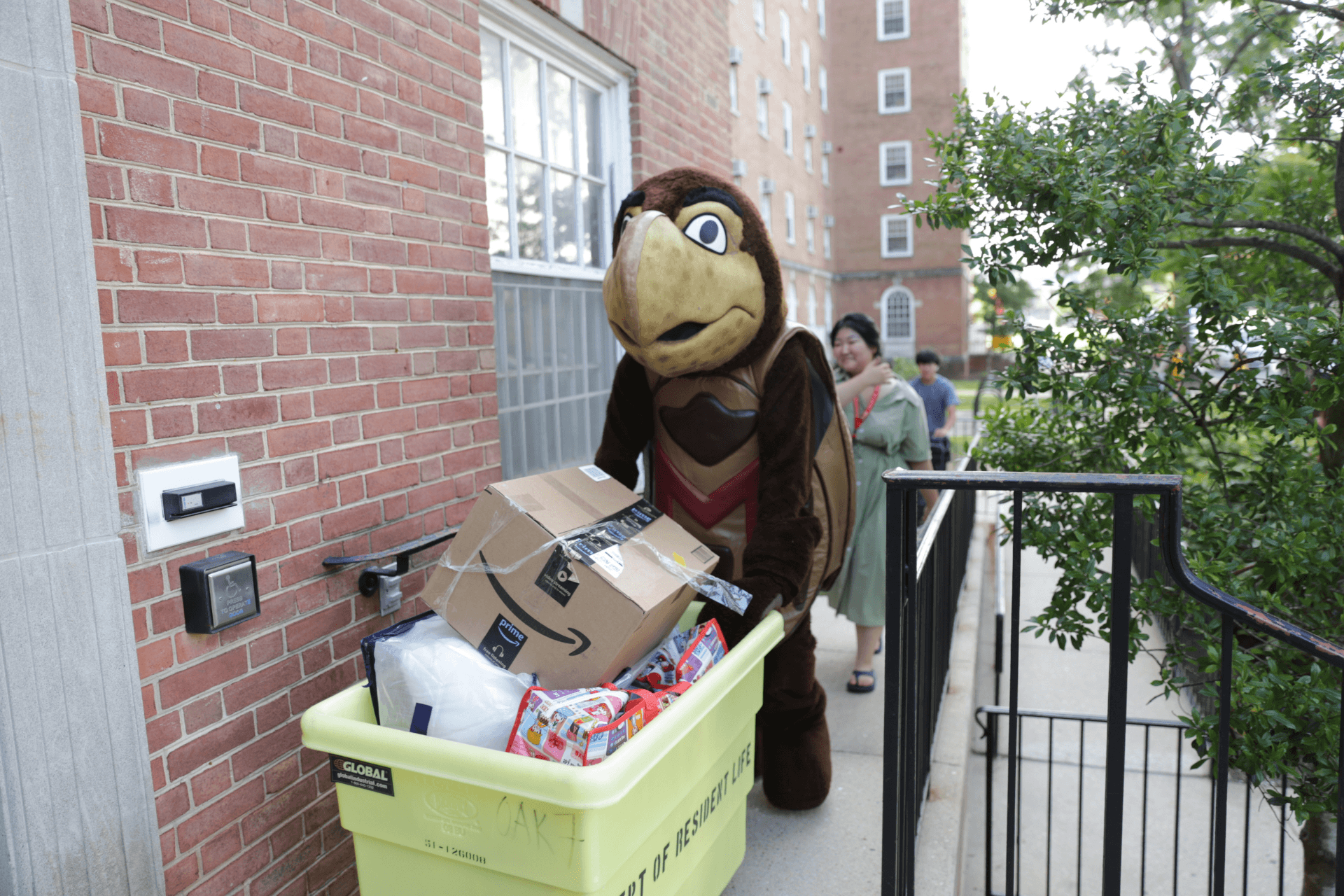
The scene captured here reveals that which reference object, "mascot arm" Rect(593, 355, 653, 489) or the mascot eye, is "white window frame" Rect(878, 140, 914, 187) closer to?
"mascot arm" Rect(593, 355, 653, 489)

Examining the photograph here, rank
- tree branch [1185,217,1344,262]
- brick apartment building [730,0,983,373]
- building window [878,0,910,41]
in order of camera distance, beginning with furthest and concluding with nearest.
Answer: building window [878,0,910,41]
brick apartment building [730,0,983,373]
tree branch [1185,217,1344,262]

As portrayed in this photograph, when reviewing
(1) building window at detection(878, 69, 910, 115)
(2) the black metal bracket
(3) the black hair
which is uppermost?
(1) building window at detection(878, 69, 910, 115)

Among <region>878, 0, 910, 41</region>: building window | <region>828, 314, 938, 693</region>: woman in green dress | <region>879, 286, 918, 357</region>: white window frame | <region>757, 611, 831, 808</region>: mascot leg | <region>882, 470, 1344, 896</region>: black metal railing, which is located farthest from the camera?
<region>879, 286, 918, 357</region>: white window frame

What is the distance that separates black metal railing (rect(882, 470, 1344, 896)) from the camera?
1605 millimetres

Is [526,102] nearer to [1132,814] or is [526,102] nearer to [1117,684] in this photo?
[1117,684]

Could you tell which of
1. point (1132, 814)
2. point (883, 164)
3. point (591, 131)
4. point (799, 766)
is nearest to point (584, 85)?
point (591, 131)

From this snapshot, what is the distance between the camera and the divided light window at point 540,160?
342cm

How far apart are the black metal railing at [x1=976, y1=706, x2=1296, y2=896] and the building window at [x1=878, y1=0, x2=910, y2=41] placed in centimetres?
3392

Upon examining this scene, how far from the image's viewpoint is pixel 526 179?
3652 mm

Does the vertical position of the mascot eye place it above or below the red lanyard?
above

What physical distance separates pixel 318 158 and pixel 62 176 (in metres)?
0.72

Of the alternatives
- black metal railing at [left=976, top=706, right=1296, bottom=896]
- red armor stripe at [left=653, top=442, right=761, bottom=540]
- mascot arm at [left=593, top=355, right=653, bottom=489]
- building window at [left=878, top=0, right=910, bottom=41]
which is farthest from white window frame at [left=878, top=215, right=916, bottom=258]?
red armor stripe at [left=653, top=442, right=761, bottom=540]

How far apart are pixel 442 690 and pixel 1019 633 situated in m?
1.30

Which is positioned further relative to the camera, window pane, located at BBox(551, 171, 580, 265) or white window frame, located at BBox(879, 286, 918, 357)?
→ white window frame, located at BBox(879, 286, 918, 357)
